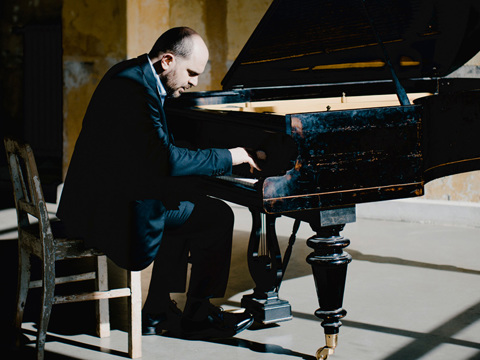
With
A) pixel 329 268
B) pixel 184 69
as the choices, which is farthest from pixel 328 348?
pixel 184 69

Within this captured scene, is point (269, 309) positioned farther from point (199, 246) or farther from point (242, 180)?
point (242, 180)

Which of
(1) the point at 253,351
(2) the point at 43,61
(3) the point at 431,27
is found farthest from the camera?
(2) the point at 43,61

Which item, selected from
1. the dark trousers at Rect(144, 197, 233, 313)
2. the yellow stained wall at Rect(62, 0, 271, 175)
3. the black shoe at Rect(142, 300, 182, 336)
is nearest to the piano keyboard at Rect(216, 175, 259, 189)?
the dark trousers at Rect(144, 197, 233, 313)

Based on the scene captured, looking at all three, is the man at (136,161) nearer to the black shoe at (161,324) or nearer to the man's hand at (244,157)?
the man's hand at (244,157)

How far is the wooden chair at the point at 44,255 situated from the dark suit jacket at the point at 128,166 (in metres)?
0.10

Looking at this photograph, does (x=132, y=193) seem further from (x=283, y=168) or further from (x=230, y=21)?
(x=230, y=21)

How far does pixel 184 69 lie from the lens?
9.04 ft

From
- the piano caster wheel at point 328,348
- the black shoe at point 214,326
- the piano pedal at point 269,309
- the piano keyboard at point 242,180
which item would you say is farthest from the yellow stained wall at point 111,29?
the piano keyboard at point 242,180

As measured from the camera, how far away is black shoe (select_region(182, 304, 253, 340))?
307 cm

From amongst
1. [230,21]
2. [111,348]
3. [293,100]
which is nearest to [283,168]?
[111,348]

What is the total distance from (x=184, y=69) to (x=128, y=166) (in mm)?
404

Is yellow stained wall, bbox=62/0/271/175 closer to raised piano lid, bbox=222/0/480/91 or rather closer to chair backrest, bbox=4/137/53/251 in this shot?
raised piano lid, bbox=222/0/480/91

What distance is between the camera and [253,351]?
2906mm

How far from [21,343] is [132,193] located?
0.83 meters
